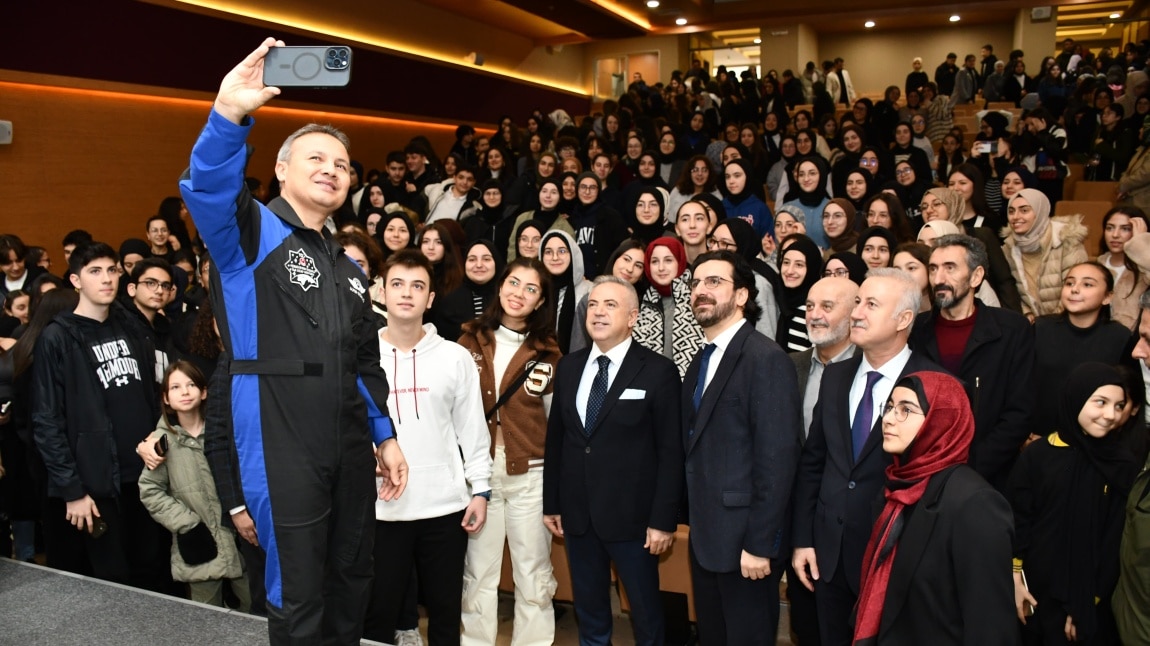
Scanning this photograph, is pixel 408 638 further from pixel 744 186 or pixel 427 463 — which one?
pixel 744 186

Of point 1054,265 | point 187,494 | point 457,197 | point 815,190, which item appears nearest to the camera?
point 187,494

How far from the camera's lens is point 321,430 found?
180cm

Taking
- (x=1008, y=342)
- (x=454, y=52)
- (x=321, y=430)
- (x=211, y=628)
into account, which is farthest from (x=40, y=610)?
(x=454, y=52)

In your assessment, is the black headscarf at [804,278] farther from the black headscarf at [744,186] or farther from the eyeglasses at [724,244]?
the black headscarf at [744,186]

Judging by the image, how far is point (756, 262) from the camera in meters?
4.08

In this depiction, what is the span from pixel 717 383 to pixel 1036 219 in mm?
2437

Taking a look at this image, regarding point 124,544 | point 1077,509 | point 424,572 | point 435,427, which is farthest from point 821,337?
point 124,544

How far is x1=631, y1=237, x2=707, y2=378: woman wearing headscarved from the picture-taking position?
3805 mm

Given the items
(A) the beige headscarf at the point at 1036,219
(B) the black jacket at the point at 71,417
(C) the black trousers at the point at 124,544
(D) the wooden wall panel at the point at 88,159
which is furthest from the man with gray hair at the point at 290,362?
(D) the wooden wall panel at the point at 88,159

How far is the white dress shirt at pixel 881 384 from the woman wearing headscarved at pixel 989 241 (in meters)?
1.41

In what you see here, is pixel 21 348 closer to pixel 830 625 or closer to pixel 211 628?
pixel 211 628

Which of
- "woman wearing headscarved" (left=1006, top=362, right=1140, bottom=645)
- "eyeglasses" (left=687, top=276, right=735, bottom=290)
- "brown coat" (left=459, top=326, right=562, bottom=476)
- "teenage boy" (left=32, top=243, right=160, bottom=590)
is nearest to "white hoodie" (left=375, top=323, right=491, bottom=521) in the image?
"brown coat" (left=459, top=326, right=562, bottom=476)

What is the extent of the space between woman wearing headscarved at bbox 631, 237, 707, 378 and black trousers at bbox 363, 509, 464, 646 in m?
1.23

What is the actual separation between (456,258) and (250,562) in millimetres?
2851
